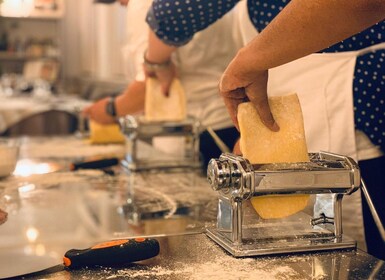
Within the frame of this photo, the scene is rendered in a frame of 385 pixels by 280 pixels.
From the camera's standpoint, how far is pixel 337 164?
747 millimetres

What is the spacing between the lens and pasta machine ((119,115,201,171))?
145 cm

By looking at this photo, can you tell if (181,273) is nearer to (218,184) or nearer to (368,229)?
(218,184)

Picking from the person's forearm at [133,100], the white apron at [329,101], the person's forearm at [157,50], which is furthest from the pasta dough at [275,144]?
the person's forearm at [133,100]

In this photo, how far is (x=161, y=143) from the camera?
151cm

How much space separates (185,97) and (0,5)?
1.71 feet

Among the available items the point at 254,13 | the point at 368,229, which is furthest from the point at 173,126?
the point at 368,229

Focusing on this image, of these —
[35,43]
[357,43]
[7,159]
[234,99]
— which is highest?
[35,43]

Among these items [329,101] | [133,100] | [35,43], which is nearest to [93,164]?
[133,100]

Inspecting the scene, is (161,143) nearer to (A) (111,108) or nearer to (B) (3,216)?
(A) (111,108)

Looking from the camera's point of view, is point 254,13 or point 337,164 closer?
point 337,164

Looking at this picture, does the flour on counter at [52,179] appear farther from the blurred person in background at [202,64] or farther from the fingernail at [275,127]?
the fingernail at [275,127]

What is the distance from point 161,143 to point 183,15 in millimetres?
505

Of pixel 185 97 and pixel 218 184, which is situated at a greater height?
pixel 185 97

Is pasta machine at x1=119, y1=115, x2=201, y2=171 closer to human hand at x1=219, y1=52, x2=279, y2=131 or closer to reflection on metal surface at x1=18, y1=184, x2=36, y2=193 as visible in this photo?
reflection on metal surface at x1=18, y1=184, x2=36, y2=193
